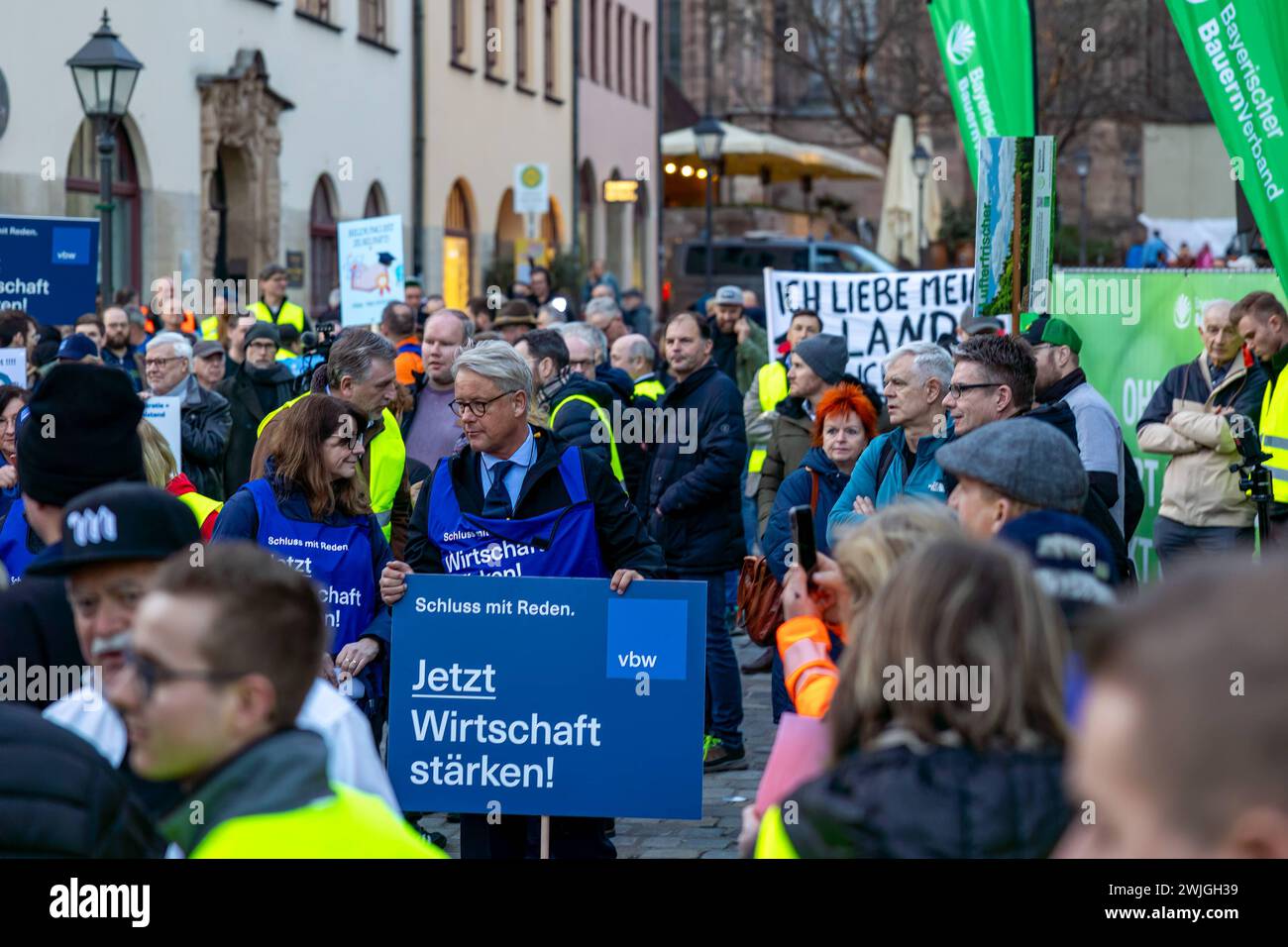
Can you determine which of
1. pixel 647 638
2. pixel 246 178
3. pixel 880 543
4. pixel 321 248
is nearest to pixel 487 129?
pixel 321 248

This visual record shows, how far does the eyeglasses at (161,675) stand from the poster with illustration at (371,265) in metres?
13.5

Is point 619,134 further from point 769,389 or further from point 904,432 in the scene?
point 904,432

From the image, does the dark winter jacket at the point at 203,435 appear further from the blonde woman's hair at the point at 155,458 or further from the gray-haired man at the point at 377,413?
the blonde woman's hair at the point at 155,458

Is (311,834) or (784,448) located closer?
(311,834)

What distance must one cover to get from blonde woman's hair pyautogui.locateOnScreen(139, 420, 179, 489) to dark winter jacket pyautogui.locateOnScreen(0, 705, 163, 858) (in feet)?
10.7

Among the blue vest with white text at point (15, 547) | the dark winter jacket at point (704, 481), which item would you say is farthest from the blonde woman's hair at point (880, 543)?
the dark winter jacket at point (704, 481)

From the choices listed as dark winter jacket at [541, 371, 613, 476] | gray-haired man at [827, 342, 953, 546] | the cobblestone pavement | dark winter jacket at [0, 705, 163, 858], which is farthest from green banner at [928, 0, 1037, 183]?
dark winter jacket at [0, 705, 163, 858]

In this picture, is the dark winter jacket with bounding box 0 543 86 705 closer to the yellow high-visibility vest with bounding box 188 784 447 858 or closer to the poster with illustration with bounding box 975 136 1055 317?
the yellow high-visibility vest with bounding box 188 784 447 858

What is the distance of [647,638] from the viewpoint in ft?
20.1

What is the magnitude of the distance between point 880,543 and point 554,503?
267 cm

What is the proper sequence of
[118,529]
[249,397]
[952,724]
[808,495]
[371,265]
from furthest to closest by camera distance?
1. [371,265]
2. [249,397]
3. [808,495]
4. [118,529]
5. [952,724]

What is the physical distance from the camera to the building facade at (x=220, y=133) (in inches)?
761

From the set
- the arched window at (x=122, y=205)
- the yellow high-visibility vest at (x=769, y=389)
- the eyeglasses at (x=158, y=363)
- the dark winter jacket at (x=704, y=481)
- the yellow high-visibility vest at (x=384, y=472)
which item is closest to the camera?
the yellow high-visibility vest at (x=384, y=472)
